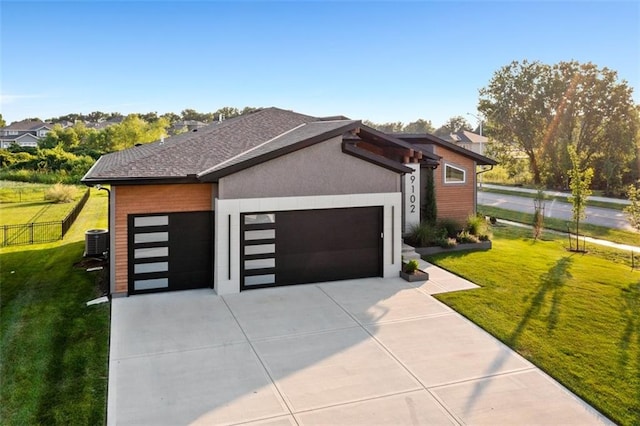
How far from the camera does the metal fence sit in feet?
62.2

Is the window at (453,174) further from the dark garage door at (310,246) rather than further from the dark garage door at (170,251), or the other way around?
the dark garage door at (170,251)

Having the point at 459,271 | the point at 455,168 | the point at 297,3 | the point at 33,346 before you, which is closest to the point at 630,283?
the point at 459,271

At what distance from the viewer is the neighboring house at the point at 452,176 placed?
19984mm

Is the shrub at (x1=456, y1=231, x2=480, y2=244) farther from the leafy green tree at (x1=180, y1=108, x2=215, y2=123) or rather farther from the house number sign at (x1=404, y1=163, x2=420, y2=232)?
the leafy green tree at (x1=180, y1=108, x2=215, y2=123)

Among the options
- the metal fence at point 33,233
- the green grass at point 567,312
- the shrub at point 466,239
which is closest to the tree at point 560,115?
the shrub at point 466,239

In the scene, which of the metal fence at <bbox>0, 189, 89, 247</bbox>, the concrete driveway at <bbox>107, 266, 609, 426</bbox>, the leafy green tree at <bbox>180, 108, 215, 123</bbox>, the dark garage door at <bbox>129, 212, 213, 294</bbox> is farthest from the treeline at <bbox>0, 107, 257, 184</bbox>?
the leafy green tree at <bbox>180, 108, 215, 123</bbox>

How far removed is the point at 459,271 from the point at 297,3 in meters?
13.9

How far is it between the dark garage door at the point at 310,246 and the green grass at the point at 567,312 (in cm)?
262

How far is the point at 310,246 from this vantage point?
12898 millimetres

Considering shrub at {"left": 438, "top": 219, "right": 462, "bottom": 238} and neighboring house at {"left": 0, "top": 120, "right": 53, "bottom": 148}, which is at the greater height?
neighboring house at {"left": 0, "top": 120, "right": 53, "bottom": 148}

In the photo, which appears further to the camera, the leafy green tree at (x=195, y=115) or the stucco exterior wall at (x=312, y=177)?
the leafy green tree at (x=195, y=115)

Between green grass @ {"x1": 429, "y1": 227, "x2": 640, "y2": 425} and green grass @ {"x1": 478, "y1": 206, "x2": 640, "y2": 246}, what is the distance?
4745 millimetres

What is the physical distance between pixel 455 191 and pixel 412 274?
8.21 metres

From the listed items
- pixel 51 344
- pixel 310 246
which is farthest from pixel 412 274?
pixel 51 344
